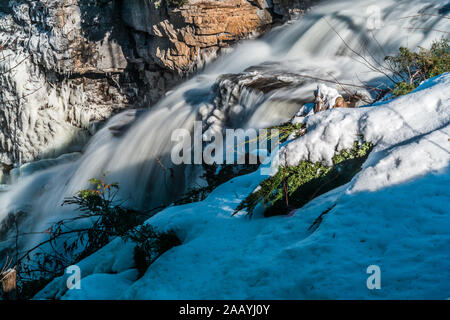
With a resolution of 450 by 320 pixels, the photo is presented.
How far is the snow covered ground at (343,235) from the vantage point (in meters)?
1.45

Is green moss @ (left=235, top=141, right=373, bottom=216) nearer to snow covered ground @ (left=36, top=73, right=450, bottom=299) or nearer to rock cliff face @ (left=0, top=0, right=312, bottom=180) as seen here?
snow covered ground @ (left=36, top=73, right=450, bottom=299)

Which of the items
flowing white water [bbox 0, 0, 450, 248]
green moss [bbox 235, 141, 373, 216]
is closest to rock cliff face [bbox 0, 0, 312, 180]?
flowing white water [bbox 0, 0, 450, 248]

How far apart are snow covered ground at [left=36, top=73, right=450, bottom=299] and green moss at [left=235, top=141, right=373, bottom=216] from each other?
0.23 ft

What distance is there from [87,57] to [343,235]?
10.8m

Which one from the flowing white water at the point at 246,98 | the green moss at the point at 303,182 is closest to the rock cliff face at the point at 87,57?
the flowing white water at the point at 246,98

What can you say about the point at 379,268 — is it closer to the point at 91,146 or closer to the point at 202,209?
the point at 202,209

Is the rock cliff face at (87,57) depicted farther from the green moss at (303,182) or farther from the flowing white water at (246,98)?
the green moss at (303,182)

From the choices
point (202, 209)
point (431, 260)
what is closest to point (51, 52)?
point (202, 209)

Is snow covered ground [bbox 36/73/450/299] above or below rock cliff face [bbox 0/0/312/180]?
below

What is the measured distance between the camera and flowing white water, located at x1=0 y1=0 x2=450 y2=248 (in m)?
6.48

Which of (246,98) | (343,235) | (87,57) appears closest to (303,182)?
(343,235)

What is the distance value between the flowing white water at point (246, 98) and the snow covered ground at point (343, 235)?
10.7 ft

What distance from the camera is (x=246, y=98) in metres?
6.20

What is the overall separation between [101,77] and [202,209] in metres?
10.1
